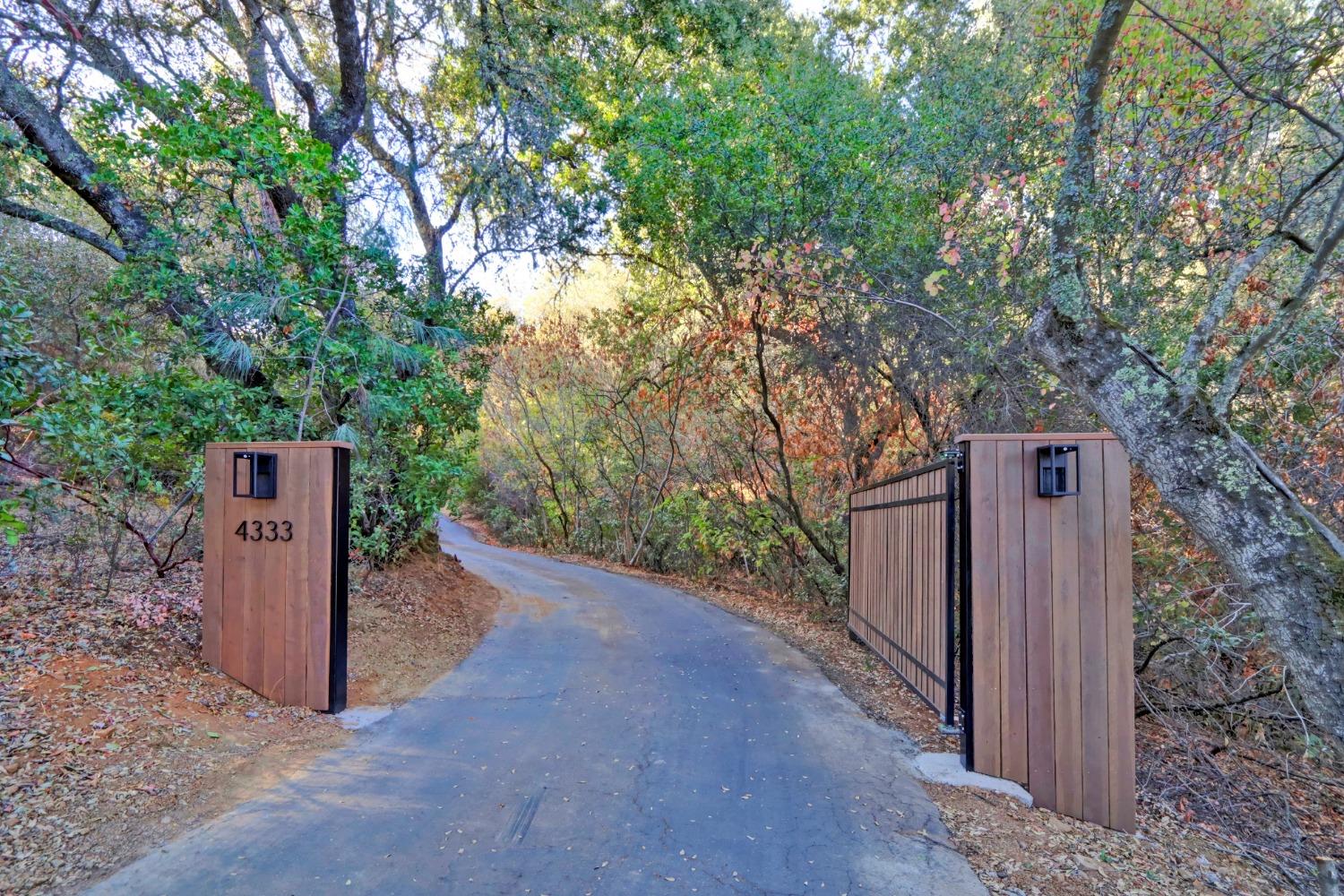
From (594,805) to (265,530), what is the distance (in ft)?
10.4

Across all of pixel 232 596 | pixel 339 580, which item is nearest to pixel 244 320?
pixel 232 596

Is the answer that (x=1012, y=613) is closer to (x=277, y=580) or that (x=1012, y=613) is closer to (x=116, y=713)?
(x=277, y=580)

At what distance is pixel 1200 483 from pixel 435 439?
7745mm

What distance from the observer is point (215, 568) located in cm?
524

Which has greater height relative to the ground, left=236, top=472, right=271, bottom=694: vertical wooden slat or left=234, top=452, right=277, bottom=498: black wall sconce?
left=234, top=452, right=277, bottom=498: black wall sconce

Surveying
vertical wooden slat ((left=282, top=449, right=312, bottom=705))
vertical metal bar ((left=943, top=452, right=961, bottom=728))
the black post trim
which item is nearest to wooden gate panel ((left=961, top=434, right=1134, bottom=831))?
vertical metal bar ((left=943, top=452, right=961, bottom=728))

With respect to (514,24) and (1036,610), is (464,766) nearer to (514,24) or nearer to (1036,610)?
(1036,610)

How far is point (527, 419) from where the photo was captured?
18547 mm

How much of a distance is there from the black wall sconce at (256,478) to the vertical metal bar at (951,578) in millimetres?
4736

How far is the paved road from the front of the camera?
9.78 ft

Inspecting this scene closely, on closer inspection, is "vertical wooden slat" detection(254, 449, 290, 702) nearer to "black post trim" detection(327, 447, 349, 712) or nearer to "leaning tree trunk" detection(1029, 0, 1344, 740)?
"black post trim" detection(327, 447, 349, 712)

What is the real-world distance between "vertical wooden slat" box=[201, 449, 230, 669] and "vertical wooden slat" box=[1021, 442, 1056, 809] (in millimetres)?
5499

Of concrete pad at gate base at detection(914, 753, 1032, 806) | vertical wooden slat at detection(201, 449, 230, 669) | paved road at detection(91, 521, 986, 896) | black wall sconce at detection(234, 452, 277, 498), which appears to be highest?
black wall sconce at detection(234, 452, 277, 498)

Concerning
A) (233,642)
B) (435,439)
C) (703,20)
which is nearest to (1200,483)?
(233,642)
